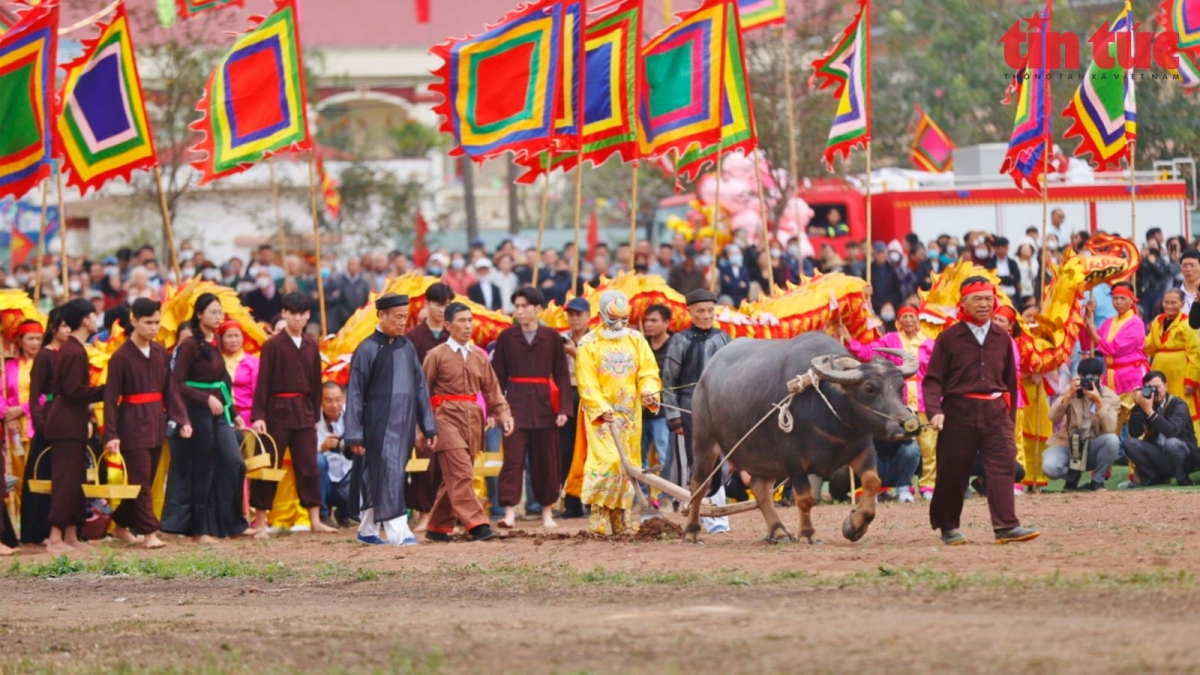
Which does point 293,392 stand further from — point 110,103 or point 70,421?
point 110,103

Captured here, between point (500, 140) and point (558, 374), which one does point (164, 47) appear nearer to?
point (500, 140)

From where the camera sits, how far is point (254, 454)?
54.5 ft

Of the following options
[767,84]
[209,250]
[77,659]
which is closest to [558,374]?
[77,659]

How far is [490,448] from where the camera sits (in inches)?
687

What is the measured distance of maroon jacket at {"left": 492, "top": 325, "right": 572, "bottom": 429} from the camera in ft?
55.1

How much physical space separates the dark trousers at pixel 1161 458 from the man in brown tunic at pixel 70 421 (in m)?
8.63

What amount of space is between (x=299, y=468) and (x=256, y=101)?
385 cm

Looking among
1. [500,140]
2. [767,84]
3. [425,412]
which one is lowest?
[425,412]

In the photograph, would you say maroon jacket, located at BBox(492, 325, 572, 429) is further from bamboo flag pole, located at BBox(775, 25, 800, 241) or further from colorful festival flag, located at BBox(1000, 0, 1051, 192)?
colorful festival flag, located at BBox(1000, 0, 1051, 192)

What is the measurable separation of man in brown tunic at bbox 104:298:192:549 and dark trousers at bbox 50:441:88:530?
1.08ft

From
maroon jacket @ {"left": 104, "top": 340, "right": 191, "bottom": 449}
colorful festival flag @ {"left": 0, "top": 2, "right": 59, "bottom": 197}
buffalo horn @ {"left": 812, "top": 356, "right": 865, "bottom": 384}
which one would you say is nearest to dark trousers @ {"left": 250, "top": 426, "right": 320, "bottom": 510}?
maroon jacket @ {"left": 104, "top": 340, "right": 191, "bottom": 449}

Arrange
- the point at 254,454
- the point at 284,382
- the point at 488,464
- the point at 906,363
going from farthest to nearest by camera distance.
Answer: the point at 488,464 < the point at 254,454 < the point at 284,382 < the point at 906,363

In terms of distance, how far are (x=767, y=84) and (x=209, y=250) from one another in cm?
1527

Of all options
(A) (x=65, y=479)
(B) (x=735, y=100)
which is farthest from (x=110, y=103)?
(B) (x=735, y=100)
